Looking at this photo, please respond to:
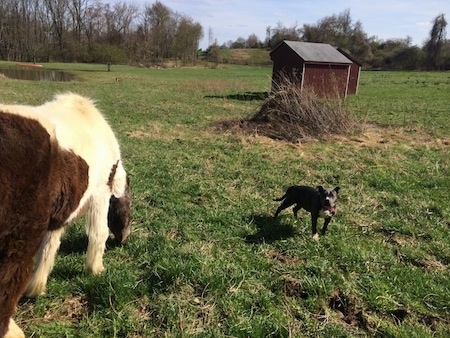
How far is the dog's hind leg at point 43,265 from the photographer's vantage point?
143 inches

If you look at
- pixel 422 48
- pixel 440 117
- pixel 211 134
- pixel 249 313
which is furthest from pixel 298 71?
pixel 422 48

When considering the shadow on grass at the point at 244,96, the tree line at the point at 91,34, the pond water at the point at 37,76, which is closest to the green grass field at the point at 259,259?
the shadow on grass at the point at 244,96

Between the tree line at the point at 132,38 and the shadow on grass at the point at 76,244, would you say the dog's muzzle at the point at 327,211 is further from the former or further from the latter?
the tree line at the point at 132,38

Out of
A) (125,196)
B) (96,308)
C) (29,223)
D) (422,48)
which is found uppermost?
(422,48)

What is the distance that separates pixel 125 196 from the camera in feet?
15.3

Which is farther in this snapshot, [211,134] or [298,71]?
[298,71]

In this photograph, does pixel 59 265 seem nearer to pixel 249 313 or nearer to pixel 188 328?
pixel 188 328

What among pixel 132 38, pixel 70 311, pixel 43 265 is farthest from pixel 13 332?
pixel 132 38

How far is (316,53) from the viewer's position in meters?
22.8

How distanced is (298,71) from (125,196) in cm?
1887

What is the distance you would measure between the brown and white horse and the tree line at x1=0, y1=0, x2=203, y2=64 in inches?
2402

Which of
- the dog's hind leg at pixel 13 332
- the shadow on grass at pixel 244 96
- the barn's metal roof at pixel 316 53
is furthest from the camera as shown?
the shadow on grass at pixel 244 96

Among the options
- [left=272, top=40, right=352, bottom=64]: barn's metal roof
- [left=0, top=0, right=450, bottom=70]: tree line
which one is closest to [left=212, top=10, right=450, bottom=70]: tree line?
[left=0, top=0, right=450, bottom=70]: tree line

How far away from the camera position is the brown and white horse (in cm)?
248
